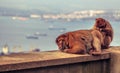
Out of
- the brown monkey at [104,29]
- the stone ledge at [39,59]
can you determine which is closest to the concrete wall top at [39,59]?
the stone ledge at [39,59]

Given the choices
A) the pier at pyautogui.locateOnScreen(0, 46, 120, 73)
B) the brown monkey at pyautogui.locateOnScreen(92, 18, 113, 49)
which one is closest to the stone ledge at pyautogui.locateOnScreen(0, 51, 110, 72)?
the pier at pyautogui.locateOnScreen(0, 46, 120, 73)

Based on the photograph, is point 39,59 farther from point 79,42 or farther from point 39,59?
point 79,42

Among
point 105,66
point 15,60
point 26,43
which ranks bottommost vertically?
point 26,43

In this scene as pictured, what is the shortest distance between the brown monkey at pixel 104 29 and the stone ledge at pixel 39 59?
359 mm

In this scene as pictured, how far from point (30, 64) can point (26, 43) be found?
9.98 m

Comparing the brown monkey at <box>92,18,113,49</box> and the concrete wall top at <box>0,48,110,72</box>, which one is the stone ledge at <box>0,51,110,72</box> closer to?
the concrete wall top at <box>0,48,110,72</box>

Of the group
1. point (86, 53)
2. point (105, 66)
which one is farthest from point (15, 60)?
point (105, 66)

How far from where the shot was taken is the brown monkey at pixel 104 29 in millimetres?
3543

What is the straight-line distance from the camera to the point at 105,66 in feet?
10.5

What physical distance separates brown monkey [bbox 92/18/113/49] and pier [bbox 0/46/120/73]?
Answer: 0.64 ft

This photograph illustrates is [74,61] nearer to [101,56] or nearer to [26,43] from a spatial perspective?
[101,56]

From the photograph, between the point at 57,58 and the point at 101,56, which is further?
the point at 101,56

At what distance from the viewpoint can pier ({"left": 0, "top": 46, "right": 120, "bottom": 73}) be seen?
8.30 feet

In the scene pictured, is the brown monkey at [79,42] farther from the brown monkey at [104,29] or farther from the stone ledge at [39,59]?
the brown monkey at [104,29]
